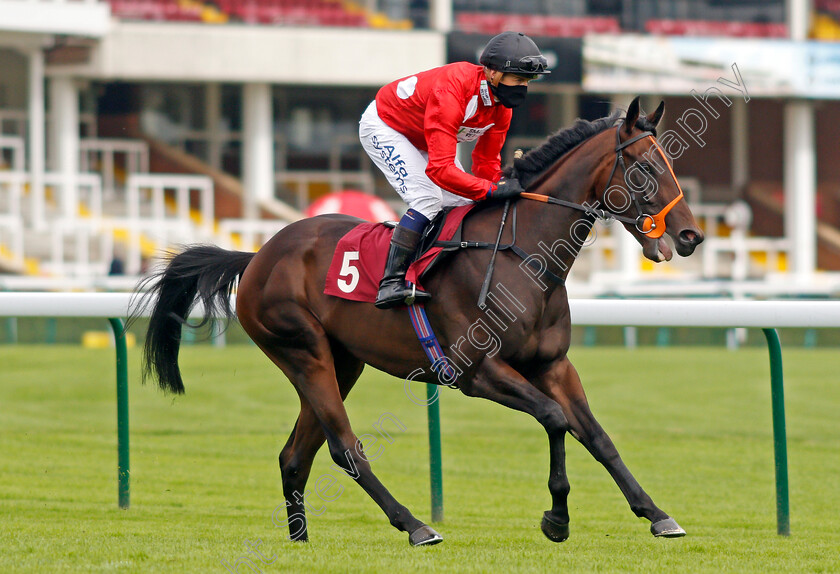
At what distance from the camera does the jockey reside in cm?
413

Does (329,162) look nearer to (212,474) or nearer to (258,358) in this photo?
(258,358)

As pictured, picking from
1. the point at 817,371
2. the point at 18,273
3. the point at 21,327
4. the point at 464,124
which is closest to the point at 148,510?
the point at 464,124

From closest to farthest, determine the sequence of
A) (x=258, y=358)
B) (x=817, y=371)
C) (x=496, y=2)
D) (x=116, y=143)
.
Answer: (x=817, y=371) → (x=258, y=358) → (x=116, y=143) → (x=496, y=2)

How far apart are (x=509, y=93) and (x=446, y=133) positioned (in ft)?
0.89

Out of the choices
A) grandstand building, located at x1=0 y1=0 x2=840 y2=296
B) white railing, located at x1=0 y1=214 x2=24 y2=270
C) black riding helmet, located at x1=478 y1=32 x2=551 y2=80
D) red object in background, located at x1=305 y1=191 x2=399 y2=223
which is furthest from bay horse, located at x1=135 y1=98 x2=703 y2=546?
white railing, located at x1=0 y1=214 x2=24 y2=270

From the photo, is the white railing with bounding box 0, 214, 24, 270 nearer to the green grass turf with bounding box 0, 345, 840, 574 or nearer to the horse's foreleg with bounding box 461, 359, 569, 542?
the green grass turf with bounding box 0, 345, 840, 574

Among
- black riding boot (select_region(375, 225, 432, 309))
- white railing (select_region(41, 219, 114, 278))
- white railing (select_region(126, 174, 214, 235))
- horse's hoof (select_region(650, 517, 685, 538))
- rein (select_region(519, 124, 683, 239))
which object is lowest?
white railing (select_region(41, 219, 114, 278))

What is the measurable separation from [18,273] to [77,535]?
14.3 metres

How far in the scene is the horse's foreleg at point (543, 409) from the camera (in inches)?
154

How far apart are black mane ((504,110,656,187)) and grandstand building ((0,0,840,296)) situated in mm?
13584

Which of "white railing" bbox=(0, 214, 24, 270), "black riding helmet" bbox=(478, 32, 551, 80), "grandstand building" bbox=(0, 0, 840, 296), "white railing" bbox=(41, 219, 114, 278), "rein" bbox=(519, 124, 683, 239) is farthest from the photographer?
"grandstand building" bbox=(0, 0, 840, 296)

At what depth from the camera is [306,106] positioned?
24.0 meters

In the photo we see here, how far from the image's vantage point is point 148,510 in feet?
16.8

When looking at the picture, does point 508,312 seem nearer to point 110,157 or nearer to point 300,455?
point 300,455
